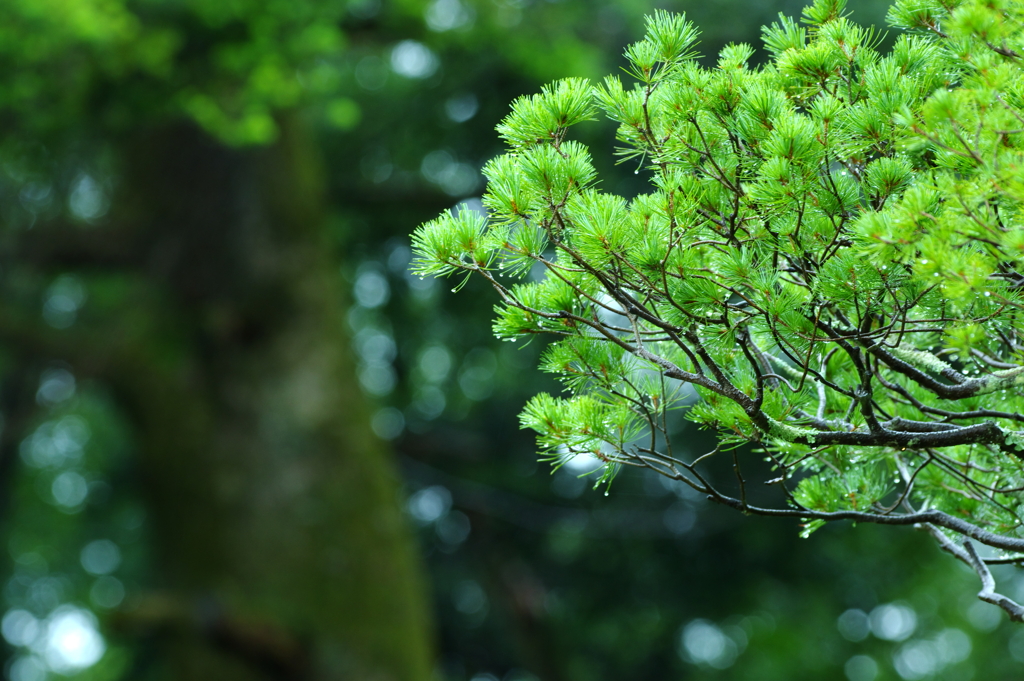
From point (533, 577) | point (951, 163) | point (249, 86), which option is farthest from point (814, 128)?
point (533, 577)

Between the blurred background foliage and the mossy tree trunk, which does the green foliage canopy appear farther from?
the mossy tree trunk

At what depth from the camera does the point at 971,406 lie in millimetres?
1985

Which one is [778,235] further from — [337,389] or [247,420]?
[247,420]

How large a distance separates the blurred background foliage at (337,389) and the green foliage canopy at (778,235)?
3199 millimetres

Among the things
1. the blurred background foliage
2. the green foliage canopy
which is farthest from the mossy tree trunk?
the green foliage canopy

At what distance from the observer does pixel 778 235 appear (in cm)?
164

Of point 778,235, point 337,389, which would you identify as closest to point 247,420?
point 337,389

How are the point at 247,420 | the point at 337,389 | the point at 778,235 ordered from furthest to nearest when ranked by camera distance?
the point at 337,389 < the point at 247,420 < the point at 778,235

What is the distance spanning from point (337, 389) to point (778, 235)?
15.5 feet

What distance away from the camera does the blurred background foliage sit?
5309 millimetres

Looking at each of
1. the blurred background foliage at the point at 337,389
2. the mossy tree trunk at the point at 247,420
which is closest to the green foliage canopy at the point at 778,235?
the blurred background foliage at the point at 337,389

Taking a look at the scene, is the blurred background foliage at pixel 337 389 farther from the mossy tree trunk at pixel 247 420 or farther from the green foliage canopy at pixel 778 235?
the green foliage canopy at pixel 778 235

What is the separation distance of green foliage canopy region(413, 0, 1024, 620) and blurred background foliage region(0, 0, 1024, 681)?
3199 mm

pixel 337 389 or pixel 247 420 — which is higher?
pixel 337 389
